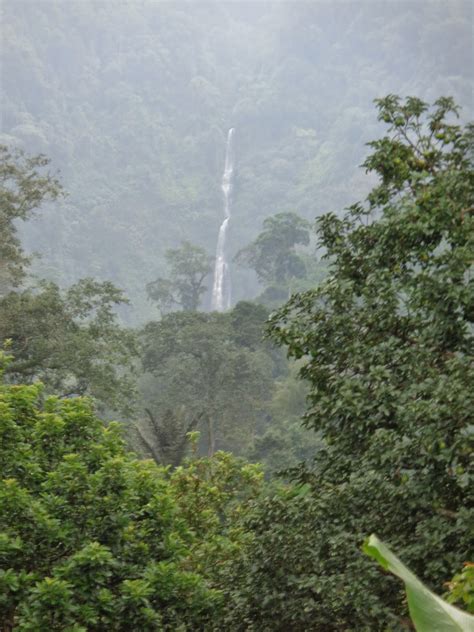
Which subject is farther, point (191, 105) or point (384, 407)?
point (191, 105)

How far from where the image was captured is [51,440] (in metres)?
5.36

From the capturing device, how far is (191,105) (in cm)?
9562

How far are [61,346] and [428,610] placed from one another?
1522cm

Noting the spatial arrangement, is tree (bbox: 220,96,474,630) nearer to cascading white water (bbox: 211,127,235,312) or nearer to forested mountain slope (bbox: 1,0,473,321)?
cascading white water (bbox: 211,127,235,312)

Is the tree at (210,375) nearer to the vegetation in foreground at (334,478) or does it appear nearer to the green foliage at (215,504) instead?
the green foliage at (215,504)

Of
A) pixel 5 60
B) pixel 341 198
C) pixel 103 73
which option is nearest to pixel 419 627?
pixel 341 198

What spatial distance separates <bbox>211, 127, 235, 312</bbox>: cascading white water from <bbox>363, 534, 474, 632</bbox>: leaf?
6054 centimetres

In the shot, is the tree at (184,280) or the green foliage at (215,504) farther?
the tree at (184,280)

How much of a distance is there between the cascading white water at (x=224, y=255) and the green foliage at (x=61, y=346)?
44663 mm

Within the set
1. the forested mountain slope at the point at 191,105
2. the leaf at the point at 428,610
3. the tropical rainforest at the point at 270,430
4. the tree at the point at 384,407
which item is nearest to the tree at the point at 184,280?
the tropical rainforest at the point at 270,430

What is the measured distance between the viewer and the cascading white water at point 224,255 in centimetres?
6388

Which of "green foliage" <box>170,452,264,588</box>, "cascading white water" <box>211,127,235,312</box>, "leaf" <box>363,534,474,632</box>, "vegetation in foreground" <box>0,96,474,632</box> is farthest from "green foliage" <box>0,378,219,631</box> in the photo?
"cascading white water" <box>211,127,235,312</box>

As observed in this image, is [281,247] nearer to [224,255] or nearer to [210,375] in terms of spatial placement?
[210,375]

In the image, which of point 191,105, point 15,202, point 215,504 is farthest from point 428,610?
point 191,105
